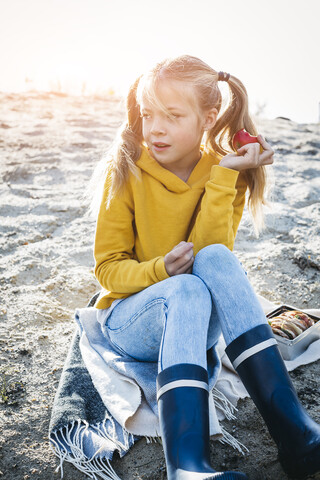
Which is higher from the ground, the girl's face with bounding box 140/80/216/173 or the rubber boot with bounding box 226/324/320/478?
the girl's face with bounding box 140/80/216/173

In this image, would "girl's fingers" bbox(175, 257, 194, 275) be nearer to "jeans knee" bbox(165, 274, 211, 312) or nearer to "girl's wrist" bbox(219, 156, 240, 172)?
"jeans knee" bbox(165, 274, 211, 312)

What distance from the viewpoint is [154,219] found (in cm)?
189

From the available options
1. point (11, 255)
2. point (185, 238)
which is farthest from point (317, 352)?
point (11, 255)

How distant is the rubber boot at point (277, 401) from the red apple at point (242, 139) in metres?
0.94

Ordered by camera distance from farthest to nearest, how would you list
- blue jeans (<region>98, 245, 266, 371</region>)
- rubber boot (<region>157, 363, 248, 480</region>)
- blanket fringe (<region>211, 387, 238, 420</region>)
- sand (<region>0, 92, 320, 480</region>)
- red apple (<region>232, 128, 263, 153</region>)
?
red apple (<region>232, 128, 263, 153</region>) < blanket fringe (<region>211, 387, 238, 420</region>) < sand (<region>0, 92, 320, 480</region>) < blue jeans (<region>98, 245, 266, 371</region>) < rubber boot (<region>157, 363, 248, 480</region>)

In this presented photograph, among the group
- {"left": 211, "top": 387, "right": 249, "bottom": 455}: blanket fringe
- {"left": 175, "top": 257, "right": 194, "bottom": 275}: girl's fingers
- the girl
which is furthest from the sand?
{"left": 175, "top": 257, "right": 194, "bottom": 275}: girl's fingers

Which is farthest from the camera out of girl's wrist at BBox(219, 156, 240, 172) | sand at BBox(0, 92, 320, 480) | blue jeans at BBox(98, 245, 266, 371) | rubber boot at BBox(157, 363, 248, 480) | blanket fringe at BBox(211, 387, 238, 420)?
girl's wrist at BBox(219, 156, 240, 172)

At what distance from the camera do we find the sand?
4.89 feet

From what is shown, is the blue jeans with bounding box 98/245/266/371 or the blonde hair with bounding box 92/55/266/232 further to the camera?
the blonde hair with bounding box 92/55/266/232

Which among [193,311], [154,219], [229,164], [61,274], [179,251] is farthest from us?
[61,274]

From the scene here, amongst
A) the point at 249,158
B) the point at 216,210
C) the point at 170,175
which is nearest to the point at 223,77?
the point at 249,158

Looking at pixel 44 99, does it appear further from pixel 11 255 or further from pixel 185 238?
pixel 185 238

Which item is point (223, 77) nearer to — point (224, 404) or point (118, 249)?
point (118, 249)

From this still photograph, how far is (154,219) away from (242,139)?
589 mm
